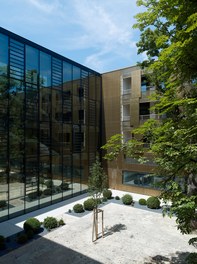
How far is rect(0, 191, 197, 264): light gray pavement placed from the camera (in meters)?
11.2

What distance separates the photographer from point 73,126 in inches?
869

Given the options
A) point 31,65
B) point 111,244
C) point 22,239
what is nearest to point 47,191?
point 22,239

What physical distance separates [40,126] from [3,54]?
6.38 metres

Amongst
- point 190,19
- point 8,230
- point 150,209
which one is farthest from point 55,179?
point 190,19

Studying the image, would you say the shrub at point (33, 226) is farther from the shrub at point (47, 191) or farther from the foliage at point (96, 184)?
the shrub at point (47, 191)

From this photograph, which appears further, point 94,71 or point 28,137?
point 94,71

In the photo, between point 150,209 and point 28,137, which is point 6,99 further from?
point 150,209

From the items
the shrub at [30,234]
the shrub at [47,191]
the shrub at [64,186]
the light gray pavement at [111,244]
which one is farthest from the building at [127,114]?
the shrub at [30,234]

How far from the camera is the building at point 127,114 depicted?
22844 millimetres

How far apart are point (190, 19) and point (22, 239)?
545 inches

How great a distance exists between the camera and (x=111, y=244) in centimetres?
1277

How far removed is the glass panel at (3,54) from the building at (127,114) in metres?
12.7

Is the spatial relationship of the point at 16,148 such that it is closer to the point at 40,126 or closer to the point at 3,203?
the point at 40,126

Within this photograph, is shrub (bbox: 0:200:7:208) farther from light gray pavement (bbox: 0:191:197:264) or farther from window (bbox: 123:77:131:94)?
window (bbox: 123:77:131:94)
